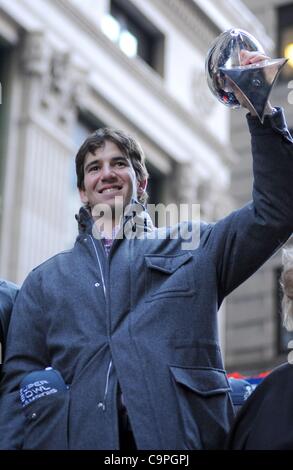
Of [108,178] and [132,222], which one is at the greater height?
[108,178]

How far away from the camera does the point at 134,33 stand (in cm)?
2372

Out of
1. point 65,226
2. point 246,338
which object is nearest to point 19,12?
point 65,226

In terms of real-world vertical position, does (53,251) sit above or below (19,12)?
below

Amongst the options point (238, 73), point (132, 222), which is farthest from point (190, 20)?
point (238, 73)

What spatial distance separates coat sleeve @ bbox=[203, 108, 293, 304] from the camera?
16.5ft

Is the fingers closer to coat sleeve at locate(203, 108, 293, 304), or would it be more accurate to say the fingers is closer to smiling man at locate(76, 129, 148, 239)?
coat sleeve at locate(203, 108, 293, 304)

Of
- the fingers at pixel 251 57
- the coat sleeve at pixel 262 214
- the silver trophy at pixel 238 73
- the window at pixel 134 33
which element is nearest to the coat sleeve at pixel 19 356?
the coat sleeve at pixel 262 214

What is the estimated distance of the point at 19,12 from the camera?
63.5 feet

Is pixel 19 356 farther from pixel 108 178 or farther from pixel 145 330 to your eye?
pixel 108 178

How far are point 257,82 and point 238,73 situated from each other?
0.10m

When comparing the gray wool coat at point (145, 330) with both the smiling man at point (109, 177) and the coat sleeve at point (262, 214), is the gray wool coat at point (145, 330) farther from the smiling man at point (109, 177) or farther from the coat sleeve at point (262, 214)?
the smiling man at point (109, 177)

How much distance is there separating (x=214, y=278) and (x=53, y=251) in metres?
14.0

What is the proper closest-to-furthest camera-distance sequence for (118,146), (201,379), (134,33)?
(201,379) < (118,146) < (134,33)
